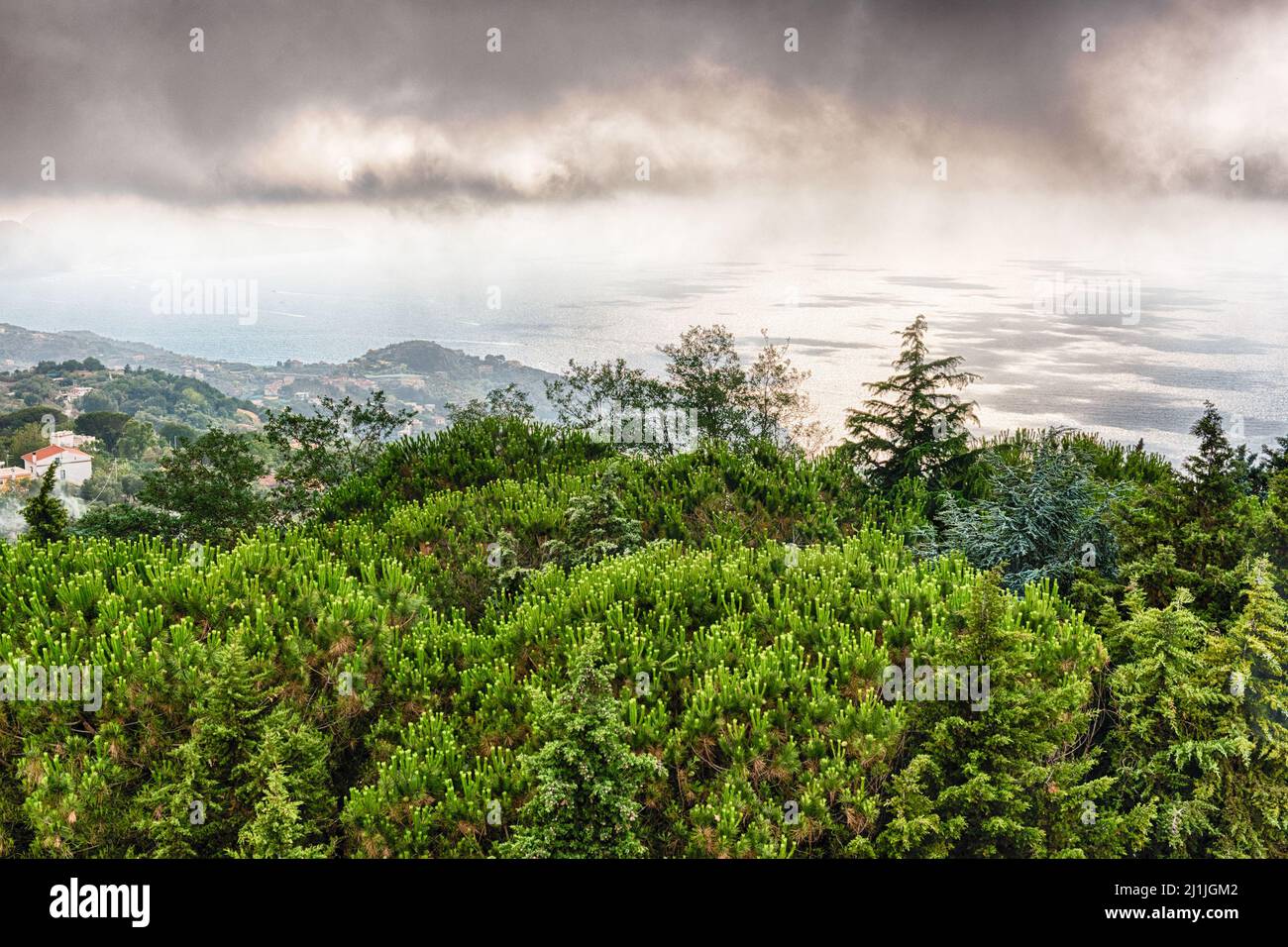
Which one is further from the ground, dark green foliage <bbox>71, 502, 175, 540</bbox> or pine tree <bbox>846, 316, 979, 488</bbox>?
pine tree <bbox>846, 316, 979, 488</bbox>

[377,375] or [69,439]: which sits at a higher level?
[377,375]

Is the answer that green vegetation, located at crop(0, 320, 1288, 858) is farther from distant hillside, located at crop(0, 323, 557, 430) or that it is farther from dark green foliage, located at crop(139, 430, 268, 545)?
distant hillside, located at crop(0, 323, 557, 430)

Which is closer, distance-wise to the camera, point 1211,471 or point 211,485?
point 1211,471

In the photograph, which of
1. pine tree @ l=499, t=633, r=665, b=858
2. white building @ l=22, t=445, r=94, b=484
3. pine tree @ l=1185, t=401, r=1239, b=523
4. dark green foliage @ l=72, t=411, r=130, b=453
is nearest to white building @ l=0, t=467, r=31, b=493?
white building @ l=22, t=445, r=94, b=484

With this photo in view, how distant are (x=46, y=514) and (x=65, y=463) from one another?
6891 centimetres

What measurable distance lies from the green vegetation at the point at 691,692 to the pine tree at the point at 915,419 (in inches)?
103

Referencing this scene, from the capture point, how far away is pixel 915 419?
13.8 m

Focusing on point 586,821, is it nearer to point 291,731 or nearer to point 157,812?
point 291,731

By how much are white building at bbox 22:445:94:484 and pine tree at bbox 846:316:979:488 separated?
75647 millimetres

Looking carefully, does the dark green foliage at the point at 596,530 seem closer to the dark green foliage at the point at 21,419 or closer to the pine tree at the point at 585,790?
the pine tree at the point at 585,790

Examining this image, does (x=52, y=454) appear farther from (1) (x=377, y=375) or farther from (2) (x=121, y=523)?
(2) (x=121, y=523)

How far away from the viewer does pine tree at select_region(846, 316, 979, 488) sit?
13.6 meters

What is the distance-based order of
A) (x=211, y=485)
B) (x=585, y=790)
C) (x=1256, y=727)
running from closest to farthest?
(x=585, y=790)
(x=1256, y=727)
(x=211, y=485)

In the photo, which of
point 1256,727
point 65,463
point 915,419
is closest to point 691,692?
point 1256,727
